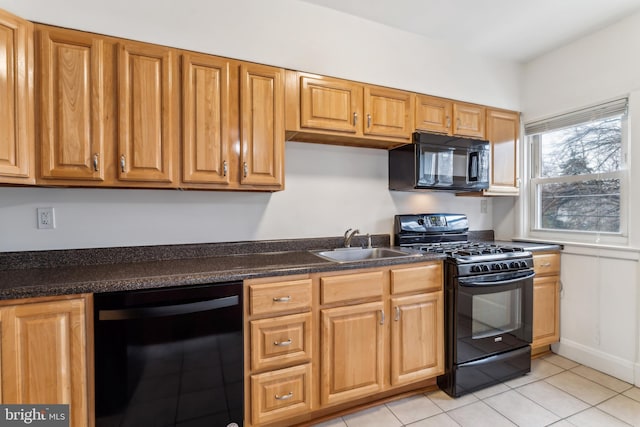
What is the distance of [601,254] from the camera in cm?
230

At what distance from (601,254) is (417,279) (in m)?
1.59

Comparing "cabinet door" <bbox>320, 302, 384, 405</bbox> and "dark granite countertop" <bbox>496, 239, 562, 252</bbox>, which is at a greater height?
"dark granite countertop" <bbox>496, 239, 562, 252</bbox>

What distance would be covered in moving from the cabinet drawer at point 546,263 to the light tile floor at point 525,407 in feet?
2.57

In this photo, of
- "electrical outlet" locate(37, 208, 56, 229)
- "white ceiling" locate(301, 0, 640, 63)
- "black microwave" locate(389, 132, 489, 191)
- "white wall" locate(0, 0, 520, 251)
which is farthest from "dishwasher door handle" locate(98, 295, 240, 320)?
"white ceiling" locate(301, 0, 640, 63)

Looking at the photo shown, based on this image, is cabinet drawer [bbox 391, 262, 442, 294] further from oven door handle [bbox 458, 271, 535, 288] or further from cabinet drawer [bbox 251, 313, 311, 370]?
cabinet drawer [bbox 251, 313, 311, 370]

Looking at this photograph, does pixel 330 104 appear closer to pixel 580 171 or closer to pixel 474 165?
pixel 474 165

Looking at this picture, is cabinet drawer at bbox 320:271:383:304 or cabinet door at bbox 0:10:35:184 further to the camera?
cabinet drawer at bbox 320:271:383:304

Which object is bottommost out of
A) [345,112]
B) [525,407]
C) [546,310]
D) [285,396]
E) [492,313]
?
[525,407]

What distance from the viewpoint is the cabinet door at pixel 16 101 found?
1.35 m

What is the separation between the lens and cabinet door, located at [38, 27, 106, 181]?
146 centimetres

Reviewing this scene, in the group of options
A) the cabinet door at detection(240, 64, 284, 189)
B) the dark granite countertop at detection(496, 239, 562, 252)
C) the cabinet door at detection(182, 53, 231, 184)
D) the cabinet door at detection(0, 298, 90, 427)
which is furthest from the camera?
the dark granite countertop at detection(496, 239, 562, 252)

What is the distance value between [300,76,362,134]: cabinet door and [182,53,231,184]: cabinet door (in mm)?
507

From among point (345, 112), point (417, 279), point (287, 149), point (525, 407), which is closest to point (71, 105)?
point (287, 149)

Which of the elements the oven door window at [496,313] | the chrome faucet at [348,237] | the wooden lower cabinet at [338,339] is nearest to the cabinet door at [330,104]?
the chrome faucet at [348,237]
